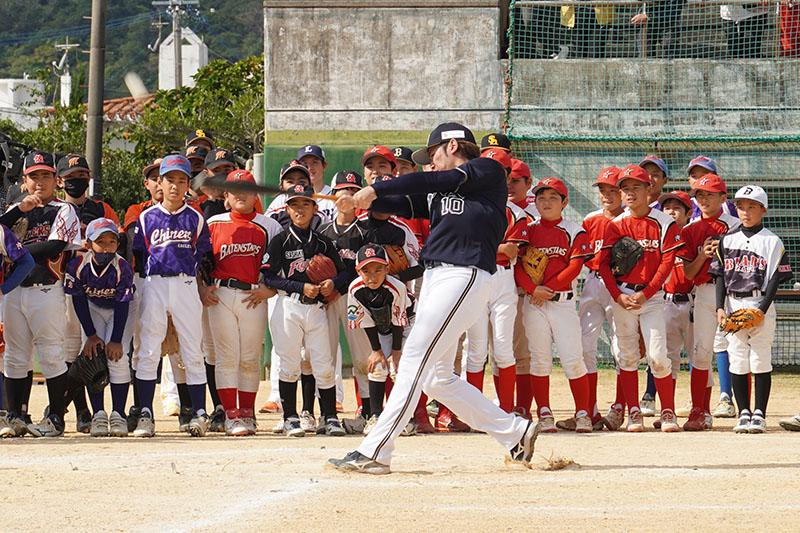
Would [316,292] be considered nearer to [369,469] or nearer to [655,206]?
[369,469]

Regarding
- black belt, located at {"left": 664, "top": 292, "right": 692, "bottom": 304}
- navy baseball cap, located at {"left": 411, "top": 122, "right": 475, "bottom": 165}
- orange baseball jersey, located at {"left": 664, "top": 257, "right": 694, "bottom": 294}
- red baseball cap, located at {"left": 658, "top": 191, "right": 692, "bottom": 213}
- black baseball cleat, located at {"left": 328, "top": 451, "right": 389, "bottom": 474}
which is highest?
navy baseball cap, located at {"left": 411, "top": 122, "right": 475, "bottom": 165}

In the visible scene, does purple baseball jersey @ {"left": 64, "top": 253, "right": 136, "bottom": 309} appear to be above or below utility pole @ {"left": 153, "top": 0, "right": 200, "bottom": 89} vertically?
below

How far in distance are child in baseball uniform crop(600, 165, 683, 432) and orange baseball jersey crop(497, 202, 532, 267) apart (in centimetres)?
64

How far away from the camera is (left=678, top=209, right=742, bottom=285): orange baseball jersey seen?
8.96m

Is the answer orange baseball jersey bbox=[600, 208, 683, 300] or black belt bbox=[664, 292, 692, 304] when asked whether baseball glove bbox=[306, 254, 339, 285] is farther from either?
black belt bbox=[664, 292, 692, 304]

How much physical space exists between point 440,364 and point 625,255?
8.45 feet

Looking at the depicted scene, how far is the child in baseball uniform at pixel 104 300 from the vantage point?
8.05 metres

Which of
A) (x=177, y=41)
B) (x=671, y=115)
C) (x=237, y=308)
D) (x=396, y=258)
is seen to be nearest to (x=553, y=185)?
(x=396, y=258)

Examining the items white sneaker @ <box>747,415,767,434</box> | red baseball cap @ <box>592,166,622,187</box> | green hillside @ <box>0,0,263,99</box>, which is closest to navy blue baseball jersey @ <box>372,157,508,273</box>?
red baseball cap @ <box>592,166,622,187</box>

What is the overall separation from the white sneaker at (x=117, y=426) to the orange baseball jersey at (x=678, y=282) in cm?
438

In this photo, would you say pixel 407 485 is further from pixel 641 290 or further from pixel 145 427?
pixel 641 290

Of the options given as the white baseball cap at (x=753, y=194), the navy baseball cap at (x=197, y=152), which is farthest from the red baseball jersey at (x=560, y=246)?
the navy baseball cap at (x=197, y=152)

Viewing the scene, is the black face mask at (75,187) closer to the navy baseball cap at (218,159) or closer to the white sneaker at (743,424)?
the navy baseball cap at (218,159)

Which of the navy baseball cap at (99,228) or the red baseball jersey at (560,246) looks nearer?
the navy baseball cap at (99,228)
